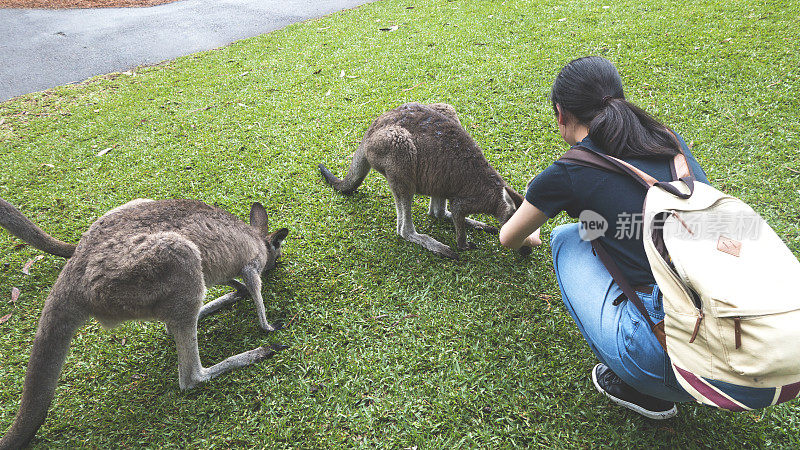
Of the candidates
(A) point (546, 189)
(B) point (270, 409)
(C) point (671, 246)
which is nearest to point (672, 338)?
(C) point (671, 246)

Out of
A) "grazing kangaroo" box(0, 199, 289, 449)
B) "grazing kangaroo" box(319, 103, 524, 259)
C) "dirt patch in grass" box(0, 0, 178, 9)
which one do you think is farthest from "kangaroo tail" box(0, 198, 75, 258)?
"dirt patch in grass" box(0, 0, 178, 9)

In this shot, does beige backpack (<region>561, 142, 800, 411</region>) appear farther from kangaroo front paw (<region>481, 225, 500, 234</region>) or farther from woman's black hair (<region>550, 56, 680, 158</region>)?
kangaroo front paw (<region>481, 225, 500, 234</region>)

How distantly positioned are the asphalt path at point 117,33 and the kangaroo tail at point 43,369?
19.5 feet

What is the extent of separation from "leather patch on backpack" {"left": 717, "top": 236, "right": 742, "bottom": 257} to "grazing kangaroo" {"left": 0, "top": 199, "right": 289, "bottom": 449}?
2.42 m

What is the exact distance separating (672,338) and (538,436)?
944mm

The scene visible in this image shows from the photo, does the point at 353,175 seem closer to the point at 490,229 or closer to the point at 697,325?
the point at 490,229

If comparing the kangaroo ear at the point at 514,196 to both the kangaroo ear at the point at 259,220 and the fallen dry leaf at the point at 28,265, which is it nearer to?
the kangaroo ear at the point at 259,220

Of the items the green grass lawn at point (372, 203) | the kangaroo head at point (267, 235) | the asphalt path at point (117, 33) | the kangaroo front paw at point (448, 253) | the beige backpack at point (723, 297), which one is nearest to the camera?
the beige backpack at point (723, 297)

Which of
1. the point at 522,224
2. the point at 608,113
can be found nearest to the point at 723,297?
the point at 608,113

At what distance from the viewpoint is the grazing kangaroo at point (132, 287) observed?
7.59 feet

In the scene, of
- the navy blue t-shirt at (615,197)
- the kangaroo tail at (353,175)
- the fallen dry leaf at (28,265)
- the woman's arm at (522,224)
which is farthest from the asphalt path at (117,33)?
the navy blue t-shirt at (615,197)

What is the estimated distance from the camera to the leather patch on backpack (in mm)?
1598

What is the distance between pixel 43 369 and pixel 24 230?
151 centimetres

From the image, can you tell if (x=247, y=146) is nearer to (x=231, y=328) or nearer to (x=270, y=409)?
(x=231, y=328)
